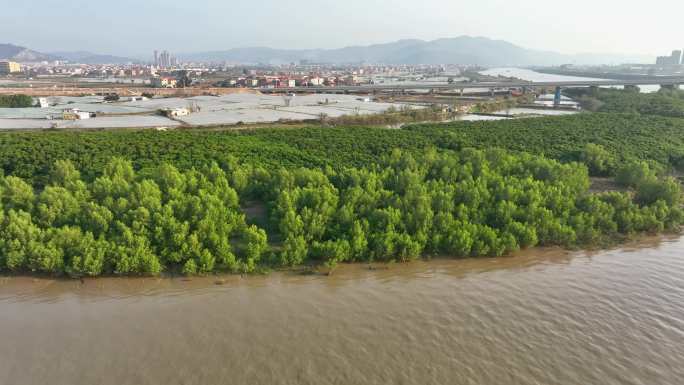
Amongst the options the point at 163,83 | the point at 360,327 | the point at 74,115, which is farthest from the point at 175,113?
the point at 163,83

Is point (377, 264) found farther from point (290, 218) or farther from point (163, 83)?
point (163, 83)

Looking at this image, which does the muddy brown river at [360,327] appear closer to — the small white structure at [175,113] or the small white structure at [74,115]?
the small white structure at [74,115]

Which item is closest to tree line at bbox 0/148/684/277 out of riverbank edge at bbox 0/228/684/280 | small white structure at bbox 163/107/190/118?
riverbank edge at bbox 0/228/684/280

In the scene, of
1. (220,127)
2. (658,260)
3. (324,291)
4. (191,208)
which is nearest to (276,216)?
(191,208)

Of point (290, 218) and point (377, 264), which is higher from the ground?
point (290, 218)

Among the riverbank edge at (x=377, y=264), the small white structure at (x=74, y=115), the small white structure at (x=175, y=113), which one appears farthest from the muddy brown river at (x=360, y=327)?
the small white structure at (x=175, y=113)

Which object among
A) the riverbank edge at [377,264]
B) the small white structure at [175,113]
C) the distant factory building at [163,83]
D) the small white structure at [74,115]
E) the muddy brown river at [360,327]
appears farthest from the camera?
the distant factory building at [163,83]

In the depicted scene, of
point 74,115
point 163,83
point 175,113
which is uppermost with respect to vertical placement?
point 163,83

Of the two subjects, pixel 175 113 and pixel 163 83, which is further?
pixel 163 83
